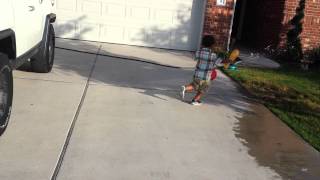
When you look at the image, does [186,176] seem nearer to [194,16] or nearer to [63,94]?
[63,94]

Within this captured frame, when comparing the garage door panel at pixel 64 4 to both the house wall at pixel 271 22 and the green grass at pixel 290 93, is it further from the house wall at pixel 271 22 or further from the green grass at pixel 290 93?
the green grass at pixel 290 93

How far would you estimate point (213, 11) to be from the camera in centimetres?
1300

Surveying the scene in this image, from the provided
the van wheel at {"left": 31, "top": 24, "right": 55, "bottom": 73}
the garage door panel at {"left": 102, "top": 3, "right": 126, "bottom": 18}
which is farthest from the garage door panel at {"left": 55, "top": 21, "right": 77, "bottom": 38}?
the van wheel at {"left": 31, "top": 24, "right": 55, "bottom": 73}

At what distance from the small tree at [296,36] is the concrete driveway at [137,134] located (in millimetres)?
4197

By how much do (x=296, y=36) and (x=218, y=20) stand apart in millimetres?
1951

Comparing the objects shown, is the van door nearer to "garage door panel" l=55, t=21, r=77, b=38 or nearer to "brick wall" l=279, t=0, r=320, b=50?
"garage door panel" l=55, t=21, r=77, b=38

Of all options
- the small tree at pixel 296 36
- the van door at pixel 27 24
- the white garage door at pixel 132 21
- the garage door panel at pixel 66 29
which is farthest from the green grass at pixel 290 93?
the garage door panel at pixel 66 29

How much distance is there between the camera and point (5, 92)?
5.80 meters

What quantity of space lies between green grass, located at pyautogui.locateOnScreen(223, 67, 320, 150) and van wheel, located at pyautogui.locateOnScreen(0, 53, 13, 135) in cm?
347

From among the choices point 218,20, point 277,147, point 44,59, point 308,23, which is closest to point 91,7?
point 218,20

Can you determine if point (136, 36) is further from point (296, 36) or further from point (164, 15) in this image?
point (296, 36)

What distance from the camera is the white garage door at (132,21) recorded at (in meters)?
13.3

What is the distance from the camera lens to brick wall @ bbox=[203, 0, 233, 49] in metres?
13.0

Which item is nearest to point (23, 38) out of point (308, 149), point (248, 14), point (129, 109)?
point (129, 109)
